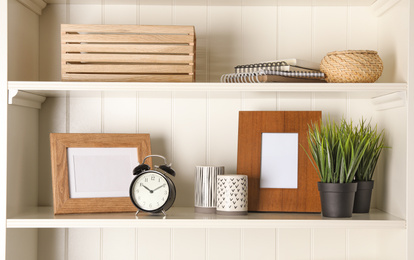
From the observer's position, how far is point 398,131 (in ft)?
4.69

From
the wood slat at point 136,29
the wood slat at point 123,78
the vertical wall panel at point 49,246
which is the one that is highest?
the wood slat at point 136,29

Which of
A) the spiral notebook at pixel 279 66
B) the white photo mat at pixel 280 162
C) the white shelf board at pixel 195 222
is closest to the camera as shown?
the white shelf board at pixel 195 222

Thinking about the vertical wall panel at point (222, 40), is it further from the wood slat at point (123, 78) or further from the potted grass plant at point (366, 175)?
the potted grass plant at point (366, 175)

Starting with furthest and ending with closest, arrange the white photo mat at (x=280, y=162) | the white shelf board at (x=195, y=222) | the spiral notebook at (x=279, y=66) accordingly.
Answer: the white photo mat at (x=280, y=162) < the spiral notebook at (x=279, y=66) < the white shelf board at (x=195, y=222)

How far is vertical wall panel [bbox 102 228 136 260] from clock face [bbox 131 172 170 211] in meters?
0.23

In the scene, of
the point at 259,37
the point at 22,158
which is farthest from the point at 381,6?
the point at 22,158

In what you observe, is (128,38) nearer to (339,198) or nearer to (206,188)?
(206,188)

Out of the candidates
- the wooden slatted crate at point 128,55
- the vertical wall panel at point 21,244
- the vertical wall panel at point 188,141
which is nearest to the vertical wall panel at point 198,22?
the vertical wall panel at point 188,141

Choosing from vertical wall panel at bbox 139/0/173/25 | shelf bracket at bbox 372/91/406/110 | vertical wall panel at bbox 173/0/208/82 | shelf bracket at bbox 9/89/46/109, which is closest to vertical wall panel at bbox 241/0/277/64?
vertical wall panel at bbox 173/0/208/82

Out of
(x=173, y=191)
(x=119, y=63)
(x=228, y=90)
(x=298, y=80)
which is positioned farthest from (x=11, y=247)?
(x=298, y=80)

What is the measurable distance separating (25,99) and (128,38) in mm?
378

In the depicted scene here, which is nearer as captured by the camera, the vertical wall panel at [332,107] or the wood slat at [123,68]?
the wood slat at [123,68]

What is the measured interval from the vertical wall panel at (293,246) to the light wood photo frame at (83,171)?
20.3 inches

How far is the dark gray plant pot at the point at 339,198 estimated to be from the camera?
1.38 metres
